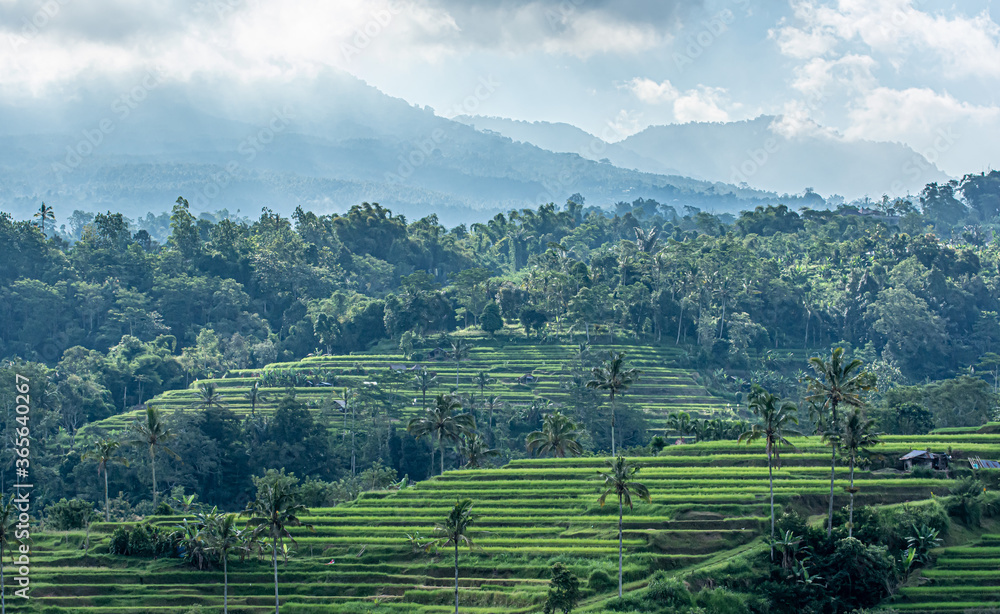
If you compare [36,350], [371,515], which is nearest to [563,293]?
[371,515]

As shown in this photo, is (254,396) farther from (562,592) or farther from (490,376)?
(562,592)

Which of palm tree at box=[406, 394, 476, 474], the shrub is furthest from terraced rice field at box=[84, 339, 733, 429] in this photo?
the shrub

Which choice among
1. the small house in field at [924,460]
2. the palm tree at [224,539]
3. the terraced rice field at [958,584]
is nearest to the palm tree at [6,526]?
the palm tree at [224,539]

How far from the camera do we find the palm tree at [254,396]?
11225 centimetres

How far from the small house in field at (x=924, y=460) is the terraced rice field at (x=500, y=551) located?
2.23m

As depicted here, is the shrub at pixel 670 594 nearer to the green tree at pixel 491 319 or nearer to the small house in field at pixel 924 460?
the small house in field at pixel 924 460

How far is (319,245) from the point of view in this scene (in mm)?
182375

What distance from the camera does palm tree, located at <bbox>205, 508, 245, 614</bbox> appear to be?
56.5m

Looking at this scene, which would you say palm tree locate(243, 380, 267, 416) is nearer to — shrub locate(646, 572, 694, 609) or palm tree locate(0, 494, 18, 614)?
palm tree locate(0, 494, 18, 614)

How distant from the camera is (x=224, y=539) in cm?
5659

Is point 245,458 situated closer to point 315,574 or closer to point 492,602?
point 315,574

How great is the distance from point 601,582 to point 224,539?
2362 centimetres

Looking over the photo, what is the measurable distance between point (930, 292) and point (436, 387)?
284 ft

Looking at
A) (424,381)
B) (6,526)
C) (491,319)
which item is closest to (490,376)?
(491,319)
